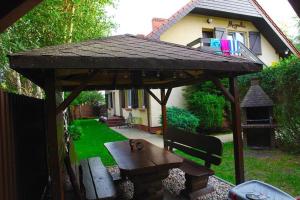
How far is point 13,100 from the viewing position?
3.18m

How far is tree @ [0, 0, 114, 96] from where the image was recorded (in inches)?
328

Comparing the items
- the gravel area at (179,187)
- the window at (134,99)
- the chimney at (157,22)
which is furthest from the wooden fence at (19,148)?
the chimney at (157,22)

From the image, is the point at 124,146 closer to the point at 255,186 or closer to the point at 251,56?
the point at 255,186

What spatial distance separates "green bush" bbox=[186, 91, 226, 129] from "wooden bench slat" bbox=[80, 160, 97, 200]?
303 inches

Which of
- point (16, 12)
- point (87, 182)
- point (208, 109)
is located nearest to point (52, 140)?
point (87, 182)

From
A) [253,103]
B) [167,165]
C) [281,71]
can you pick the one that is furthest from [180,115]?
[167,165]

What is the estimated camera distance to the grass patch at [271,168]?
517 cm

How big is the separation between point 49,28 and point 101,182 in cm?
673

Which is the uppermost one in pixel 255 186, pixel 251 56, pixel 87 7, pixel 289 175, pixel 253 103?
pixel 87 7

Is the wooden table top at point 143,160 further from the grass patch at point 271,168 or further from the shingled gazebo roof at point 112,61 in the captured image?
the grass patch at point 271,168

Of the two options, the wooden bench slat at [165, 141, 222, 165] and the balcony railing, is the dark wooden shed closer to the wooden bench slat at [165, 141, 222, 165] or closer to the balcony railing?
the wooden bench slat at [165, 141, 222, 165]

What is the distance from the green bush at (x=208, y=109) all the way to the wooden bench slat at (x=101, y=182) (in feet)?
24.7

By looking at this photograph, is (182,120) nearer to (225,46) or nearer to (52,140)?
(225,46)

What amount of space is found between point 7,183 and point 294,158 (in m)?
6.88
